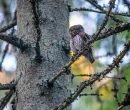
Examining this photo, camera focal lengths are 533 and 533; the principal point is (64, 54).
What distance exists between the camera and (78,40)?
123 inches

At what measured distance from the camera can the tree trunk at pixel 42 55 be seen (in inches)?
96.8

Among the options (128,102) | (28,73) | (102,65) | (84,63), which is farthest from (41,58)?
(84,63)

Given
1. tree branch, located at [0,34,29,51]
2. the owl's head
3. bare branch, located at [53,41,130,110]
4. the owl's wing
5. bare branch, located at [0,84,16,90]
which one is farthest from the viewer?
the owl's head

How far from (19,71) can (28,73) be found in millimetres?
66

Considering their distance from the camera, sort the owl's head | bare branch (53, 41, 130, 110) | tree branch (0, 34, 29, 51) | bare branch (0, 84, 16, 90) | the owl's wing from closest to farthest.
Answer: bare branch (53, 41, 130, 110), tree branch (0, 34, 29, 51), bare branch (0, 84, 16, 90), the owl's wing, the owl's head

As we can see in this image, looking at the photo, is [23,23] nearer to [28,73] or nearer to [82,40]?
[28,73]

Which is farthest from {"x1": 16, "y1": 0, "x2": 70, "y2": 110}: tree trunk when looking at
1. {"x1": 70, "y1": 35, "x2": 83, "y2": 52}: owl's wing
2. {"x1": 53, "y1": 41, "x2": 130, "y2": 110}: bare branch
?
{"x1": 70, "y1": 35, "x2": 83, "y2": 52}: owl's wing

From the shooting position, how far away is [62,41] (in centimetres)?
262

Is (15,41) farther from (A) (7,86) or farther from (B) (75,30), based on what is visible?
(B) (75,30)

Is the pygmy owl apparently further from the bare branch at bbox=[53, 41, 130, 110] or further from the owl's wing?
the bare branch at bbox=[53, 41, 130, 110]

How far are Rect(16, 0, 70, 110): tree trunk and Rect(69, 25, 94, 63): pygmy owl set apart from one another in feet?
1.37

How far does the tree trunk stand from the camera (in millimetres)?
2459

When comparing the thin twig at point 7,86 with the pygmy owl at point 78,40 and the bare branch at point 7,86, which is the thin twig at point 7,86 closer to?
the bare branch at point 7,86

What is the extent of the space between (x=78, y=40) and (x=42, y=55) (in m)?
0.65
